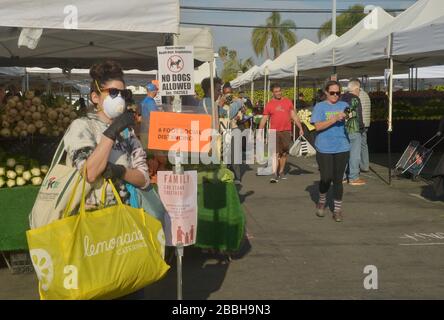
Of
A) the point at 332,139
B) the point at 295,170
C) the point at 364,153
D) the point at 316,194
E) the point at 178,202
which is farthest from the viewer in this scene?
the point at 295,170

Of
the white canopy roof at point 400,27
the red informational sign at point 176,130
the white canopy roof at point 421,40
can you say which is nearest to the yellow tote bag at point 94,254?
the red informational sign at point 176,130

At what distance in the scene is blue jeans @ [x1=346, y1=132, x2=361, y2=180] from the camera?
11586mm

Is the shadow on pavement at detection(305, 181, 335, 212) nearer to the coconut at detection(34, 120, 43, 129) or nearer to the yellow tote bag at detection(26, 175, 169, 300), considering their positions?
the coconut at detection(34, 120, 43, 129)

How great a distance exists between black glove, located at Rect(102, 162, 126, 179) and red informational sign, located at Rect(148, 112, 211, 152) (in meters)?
0.95

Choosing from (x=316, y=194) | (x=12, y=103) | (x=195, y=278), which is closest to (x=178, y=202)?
(x=195, y=278)

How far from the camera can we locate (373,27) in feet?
47.4

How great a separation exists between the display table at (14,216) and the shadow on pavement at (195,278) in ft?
4.68

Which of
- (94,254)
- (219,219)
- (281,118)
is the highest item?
(281,118)

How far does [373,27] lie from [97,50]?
8.32m

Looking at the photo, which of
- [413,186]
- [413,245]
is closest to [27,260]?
[413,245]

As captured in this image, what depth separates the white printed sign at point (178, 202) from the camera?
3.93m

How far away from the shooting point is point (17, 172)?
5.84 metres

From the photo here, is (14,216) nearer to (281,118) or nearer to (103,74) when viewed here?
(103,74)

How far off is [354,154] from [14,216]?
24.2ft
